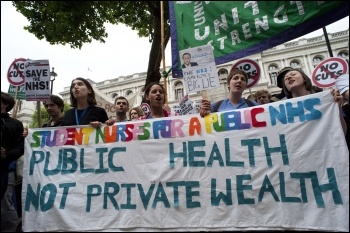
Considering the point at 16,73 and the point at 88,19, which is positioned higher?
the point at 88,19

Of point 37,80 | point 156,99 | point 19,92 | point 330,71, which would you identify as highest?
point 330,71

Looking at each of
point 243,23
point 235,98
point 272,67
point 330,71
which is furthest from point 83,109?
point 272,67

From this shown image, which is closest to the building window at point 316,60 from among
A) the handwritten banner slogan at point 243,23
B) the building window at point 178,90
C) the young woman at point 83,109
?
the building window at point 178,90

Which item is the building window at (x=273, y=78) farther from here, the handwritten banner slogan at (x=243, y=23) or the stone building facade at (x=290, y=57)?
the handwritten banner slogan at (x=243, y=23)

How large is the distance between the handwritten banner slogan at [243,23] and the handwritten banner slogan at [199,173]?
4.12ft

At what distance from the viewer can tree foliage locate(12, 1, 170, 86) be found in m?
8.46

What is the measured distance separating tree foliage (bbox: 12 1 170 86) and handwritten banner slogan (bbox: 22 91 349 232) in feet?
18.8

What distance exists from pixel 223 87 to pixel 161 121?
25.2m

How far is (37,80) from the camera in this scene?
3559mm

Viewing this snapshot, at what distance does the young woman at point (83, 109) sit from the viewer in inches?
122

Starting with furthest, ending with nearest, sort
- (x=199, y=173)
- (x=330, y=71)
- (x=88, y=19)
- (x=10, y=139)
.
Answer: (x=88, y=19) → (x=330, y=71) → (x=10, y=139) → (x=199, y=173)

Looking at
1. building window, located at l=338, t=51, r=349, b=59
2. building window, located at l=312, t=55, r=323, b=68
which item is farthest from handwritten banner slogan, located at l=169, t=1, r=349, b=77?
building window, located at l=312, t=55, r=323, b=68

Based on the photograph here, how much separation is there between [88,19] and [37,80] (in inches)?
252

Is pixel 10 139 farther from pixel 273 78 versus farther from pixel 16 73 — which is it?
pixel 273 78
